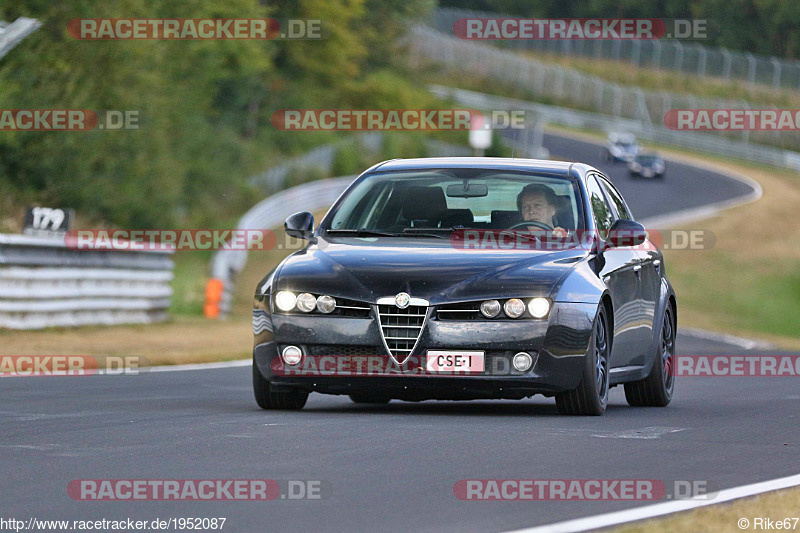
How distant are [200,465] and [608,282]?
12.6 feet

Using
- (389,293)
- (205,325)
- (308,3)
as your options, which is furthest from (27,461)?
(308,3)

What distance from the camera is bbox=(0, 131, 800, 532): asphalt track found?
6.18 meters

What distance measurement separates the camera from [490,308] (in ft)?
31.1

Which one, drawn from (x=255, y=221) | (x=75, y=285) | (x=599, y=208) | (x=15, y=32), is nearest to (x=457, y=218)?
(x=599, y=208)

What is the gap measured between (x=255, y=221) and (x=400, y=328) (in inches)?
1257

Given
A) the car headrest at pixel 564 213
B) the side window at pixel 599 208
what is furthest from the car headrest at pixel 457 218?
the side window at pixel 599 208

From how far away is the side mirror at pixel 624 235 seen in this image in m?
10.7

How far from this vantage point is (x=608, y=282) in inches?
407

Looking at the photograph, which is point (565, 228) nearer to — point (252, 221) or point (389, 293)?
point (389, 293)

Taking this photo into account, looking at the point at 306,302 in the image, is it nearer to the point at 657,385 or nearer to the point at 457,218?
the point at 457,218

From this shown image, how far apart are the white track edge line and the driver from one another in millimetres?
3490

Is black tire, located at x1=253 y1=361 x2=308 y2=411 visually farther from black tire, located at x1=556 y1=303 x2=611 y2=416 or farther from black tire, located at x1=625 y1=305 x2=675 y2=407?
black tire, located at x1=625 y1=305 x2=675 y2=407

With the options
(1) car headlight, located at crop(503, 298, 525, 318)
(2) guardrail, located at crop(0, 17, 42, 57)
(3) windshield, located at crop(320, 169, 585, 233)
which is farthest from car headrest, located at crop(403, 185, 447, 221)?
(2) guardrail, located at crop(0, 17, 42, 57)

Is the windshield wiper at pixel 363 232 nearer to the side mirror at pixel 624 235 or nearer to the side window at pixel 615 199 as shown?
the side mirror at pixel 624 235
